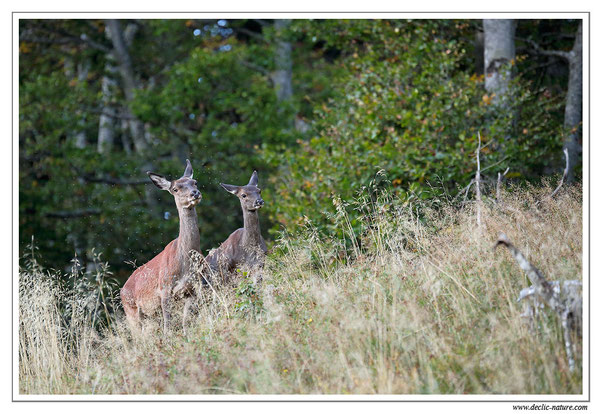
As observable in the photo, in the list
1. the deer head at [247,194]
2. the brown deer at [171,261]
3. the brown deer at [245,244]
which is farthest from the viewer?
the deer head at [247,194]

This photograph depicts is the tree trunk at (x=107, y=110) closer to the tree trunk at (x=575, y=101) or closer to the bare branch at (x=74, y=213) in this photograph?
the bare branch at (x=74, y=213)

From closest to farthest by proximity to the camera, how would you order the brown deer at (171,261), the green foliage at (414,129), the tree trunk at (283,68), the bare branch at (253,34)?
1. the brown deer at (171,261)
2. the green foliage at (414,129)
3. the tree trunk at (283,68)
4. the bare branch at (253,34)

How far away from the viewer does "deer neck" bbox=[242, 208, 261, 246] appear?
8.77 meters

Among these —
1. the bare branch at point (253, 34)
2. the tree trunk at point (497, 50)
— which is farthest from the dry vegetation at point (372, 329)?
the bare branch at point (253, 34)

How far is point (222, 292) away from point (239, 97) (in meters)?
12.0

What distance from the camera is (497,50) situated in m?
12.6

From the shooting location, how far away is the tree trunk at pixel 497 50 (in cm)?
1252

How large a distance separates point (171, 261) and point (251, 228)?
1.05 meters

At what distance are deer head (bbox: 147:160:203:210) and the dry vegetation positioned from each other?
1.02m

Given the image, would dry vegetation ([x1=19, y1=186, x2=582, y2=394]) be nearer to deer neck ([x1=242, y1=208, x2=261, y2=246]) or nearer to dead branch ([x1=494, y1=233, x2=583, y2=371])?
dead branch ([x1=494, y1=233, x2=583, y2=371])

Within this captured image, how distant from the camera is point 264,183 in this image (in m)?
16.6

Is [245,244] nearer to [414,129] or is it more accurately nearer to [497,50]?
[414,129]
